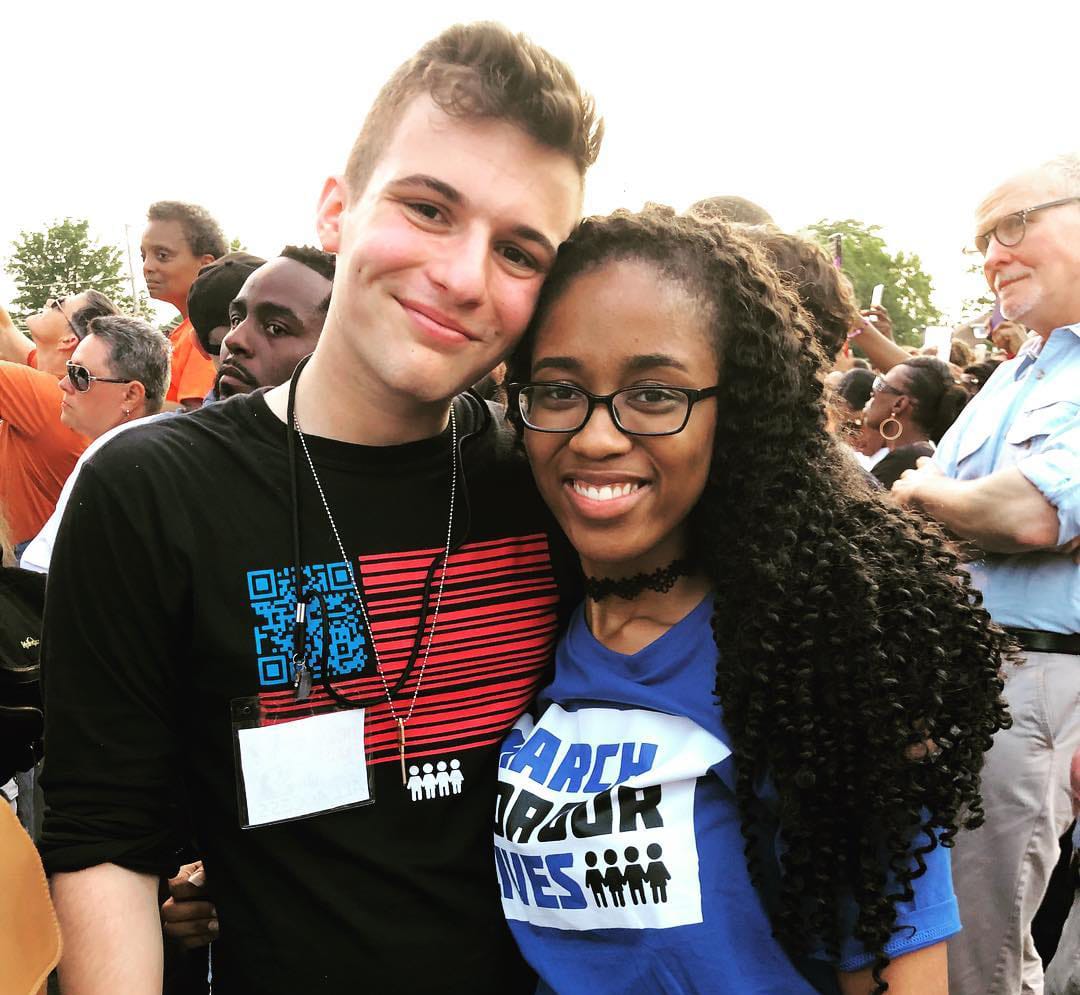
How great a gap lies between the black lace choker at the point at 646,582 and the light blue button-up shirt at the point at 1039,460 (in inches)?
58.1

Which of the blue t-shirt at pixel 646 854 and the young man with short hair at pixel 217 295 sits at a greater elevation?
the young man with short hair at pixel 217 295

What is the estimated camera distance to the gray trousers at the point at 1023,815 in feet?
9.12

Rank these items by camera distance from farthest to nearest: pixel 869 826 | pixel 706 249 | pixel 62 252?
pixel 62 252
pixel 706 249
pixel 869 826

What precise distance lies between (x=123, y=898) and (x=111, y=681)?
0.33 m

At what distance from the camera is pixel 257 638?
153 cm

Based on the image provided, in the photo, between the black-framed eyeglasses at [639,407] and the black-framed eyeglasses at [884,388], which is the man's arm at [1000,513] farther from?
the black-framed eyeglasses at [884,388]

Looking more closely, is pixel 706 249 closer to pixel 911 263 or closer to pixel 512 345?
pixel 512 345

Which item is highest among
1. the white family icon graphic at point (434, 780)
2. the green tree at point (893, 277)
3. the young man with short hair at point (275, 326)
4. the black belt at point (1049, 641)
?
the green tree at point (893, 277)

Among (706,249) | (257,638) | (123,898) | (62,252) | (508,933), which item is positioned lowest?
(508,933)

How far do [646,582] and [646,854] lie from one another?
1.54 feet

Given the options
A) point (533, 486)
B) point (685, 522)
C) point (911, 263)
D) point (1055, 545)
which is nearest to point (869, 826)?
point (685, 522)

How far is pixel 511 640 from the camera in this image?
1771mm

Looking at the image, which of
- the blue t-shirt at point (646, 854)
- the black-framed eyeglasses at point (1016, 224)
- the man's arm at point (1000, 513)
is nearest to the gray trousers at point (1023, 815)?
the man's arm at point (1000, 513)

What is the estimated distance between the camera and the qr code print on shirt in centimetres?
154
